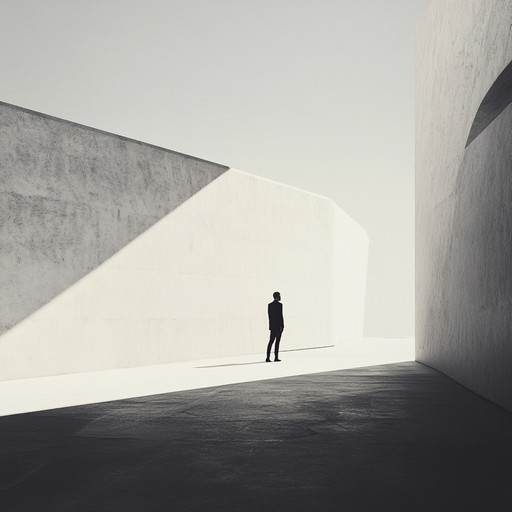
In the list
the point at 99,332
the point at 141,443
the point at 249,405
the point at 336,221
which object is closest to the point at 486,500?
the point at 141,443

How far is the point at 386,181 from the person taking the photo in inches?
1420

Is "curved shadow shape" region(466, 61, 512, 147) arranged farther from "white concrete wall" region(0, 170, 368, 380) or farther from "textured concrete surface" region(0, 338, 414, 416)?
"white concrete wall" region(0, 170, 368, 380)

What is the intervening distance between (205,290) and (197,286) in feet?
1.34

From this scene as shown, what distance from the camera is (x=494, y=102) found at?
9.37 metres

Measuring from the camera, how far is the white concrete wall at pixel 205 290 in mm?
14391

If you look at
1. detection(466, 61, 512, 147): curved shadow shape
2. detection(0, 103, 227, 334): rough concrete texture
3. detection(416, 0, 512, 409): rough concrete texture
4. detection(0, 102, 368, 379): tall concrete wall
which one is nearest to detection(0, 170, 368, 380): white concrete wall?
detection(0, 102, 368, 379): tall concrete wall

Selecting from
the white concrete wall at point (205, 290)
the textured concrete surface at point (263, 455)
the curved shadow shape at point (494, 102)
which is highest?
the curved shadow shape at point (494, 102)

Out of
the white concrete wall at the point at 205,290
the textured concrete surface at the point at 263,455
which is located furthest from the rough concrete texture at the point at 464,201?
the white concrete wall at the point at 205,290

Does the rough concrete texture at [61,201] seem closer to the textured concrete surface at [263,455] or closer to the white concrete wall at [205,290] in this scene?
the white concrete wall at [205,290]

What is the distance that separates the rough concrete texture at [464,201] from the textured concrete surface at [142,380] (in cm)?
270

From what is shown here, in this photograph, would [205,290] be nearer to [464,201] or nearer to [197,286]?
[197,286]

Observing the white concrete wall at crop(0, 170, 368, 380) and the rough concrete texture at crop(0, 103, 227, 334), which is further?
the white concrete wall at crop(0, 170, 368, 380)

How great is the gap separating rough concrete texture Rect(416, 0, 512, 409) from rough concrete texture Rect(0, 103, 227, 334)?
21.8 feet

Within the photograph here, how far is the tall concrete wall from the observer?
1417 cm
